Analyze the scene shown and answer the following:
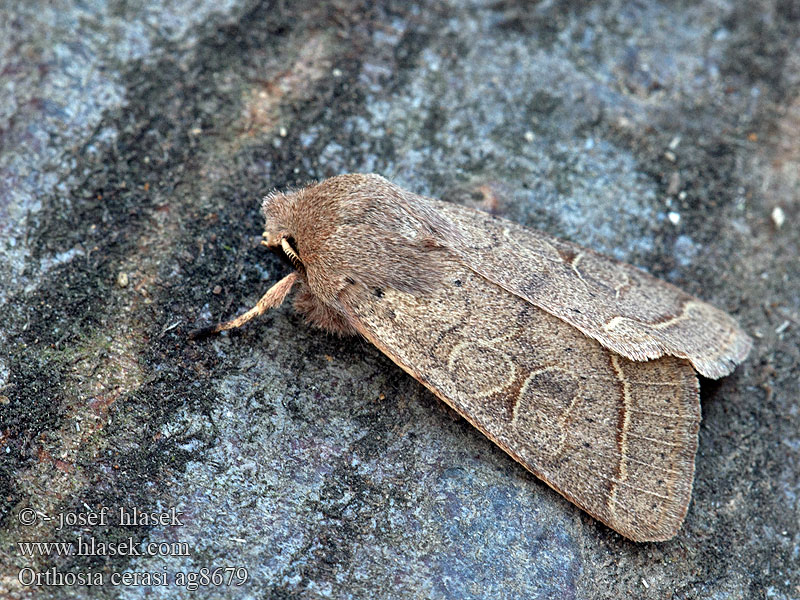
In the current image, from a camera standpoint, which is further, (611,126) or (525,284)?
(611,126)

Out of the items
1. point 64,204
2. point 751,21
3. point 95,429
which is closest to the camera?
point 95,429

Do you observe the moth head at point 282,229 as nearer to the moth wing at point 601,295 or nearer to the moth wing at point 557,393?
the moth wing at point 557,393

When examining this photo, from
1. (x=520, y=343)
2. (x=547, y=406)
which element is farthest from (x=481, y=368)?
(x=547, y=406)

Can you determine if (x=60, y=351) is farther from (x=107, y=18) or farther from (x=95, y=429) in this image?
(x=107, y=18)

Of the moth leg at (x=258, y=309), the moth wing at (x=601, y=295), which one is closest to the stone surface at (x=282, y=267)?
Answer: the moth leg at (x=258, y=309)

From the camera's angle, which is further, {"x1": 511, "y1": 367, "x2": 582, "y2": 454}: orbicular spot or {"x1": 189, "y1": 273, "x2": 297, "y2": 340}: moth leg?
{"x1": 189, "y1": 273, "x2": 297, "y2": 340}: moth leg

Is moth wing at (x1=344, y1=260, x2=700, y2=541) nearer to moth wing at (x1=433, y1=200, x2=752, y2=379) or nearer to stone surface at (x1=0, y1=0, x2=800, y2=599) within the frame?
moth wing at (x1=433, y1=200, x2=752, y2=379)

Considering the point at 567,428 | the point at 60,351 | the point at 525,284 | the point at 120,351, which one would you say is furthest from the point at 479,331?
the point at 60,351

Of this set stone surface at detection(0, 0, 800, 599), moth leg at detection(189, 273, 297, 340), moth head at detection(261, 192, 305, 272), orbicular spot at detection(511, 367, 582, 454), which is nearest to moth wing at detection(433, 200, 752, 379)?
orbicular spot at detection(511, 367, 582, 454)
